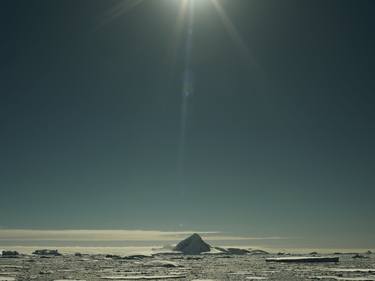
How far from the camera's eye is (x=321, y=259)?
99938mm

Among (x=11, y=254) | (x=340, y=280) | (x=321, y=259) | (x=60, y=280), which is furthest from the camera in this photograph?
(x=11, y=254)

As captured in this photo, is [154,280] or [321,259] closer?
[154,280]

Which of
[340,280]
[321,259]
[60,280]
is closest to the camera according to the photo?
[340,280]

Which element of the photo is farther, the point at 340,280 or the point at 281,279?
the point at 281,279

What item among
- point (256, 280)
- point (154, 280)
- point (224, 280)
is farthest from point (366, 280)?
point (154, 280)

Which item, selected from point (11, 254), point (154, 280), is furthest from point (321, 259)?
point (11, 254)

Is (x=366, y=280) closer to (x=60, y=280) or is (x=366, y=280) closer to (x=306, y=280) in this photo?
(x=306, y=280)

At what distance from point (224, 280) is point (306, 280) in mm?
8310

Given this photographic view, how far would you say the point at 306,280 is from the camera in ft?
146

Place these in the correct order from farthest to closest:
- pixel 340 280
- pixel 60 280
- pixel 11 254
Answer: pixel 11 254
pixel 60 280
pixel 340 280

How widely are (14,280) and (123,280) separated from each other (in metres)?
11.3

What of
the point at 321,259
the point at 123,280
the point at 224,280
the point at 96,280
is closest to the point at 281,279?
the point at 224,280

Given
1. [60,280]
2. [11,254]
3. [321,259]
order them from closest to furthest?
1. [60,280]
2. [321,259]
3. [11,254]

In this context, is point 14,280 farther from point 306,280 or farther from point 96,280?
point 306,280
